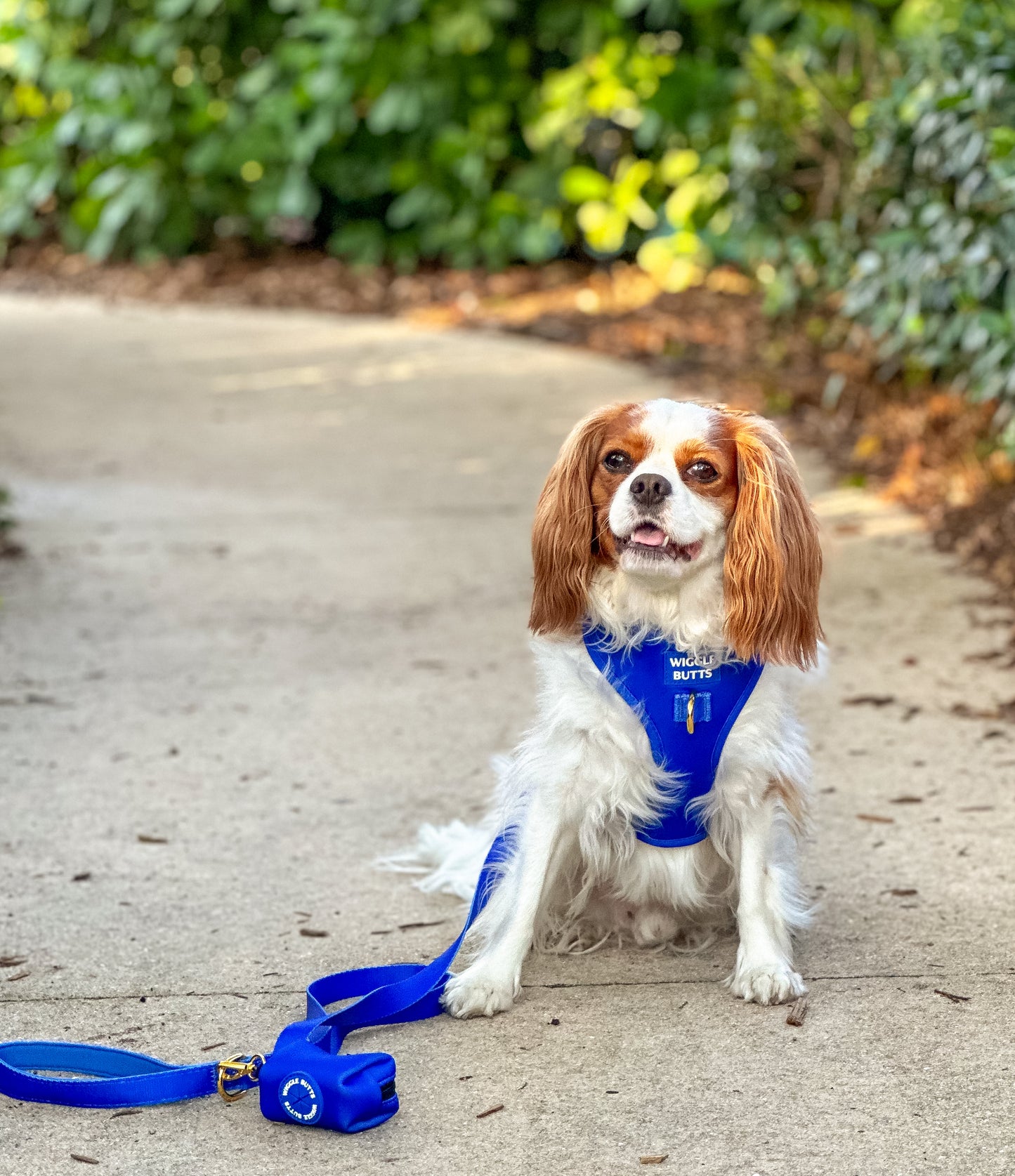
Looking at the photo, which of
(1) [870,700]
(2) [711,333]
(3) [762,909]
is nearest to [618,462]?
(3) [762,909]

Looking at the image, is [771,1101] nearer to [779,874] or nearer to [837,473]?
[779,874]

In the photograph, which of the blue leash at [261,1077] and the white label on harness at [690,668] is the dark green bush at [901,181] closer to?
the white label on harness at [690,668]

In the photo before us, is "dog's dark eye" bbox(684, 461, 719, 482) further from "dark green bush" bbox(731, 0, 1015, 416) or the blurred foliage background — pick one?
the blurred foliage background

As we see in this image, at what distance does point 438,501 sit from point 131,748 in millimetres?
2874

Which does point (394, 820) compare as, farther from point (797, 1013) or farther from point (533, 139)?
point (533, 139)

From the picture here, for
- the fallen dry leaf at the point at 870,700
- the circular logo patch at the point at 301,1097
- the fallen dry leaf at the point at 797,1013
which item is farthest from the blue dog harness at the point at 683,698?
the fallen dry leaf at the point at 870,700

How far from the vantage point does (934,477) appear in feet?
22.1

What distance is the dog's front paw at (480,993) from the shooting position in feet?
9.87

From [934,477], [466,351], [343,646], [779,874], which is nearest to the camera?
[779,874]

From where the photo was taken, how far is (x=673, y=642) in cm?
307

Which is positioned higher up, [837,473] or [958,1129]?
[837,473]

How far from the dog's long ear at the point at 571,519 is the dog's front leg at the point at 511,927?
0.42m

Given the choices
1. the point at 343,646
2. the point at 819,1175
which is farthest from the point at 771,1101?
the point at 343,646

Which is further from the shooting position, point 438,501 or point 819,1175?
point 438,501
